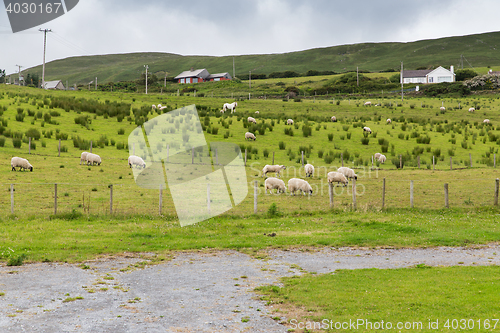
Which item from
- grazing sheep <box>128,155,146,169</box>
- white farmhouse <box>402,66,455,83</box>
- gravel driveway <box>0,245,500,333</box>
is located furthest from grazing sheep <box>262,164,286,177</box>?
white farmhouse <box>402,66,455,83</box>

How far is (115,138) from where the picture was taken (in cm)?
3784

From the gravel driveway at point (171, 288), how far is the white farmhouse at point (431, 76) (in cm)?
10645

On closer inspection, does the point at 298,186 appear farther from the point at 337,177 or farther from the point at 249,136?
the point at 249,136

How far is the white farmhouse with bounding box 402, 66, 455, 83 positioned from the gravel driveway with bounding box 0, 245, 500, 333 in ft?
349

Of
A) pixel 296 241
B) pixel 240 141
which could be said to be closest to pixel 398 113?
pixel 240 141

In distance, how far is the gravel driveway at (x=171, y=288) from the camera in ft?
24.1

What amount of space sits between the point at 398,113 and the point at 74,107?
3981 centimetres

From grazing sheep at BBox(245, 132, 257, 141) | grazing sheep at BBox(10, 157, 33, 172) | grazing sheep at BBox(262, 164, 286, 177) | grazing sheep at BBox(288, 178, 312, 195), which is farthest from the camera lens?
grazing sheep at BBox(245, 132, 257, 141)

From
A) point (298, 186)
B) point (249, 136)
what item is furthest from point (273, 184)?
point (249, 136)

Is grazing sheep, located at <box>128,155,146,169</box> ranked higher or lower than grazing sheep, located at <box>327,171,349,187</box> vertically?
higher

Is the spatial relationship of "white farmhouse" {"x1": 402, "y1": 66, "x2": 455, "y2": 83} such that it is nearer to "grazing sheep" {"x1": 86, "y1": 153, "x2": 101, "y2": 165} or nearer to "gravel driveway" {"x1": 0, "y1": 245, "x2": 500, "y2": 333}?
"grazing sheep" {"x1": 86, "y1": 153, "x2": 101, "y2": 165}

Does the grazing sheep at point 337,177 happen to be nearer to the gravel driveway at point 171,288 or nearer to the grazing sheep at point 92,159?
the gravel driveway at point 171,288

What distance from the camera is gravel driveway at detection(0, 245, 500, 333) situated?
7.34 meters

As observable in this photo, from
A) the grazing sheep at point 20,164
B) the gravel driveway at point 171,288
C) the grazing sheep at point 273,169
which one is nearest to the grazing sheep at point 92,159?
the grazing sheep at point 20,164
